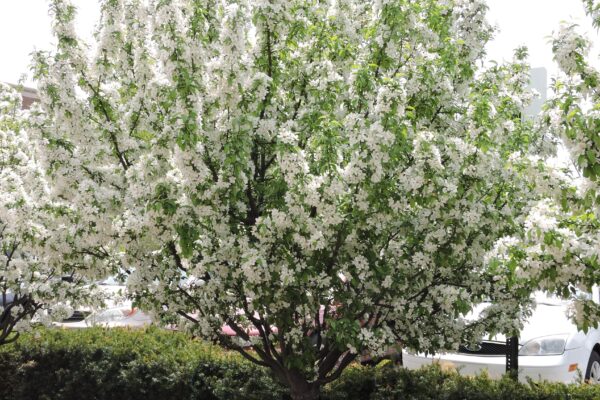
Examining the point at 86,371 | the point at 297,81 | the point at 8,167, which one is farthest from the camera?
the point at 8,167

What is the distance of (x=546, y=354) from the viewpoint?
7062 millimetres

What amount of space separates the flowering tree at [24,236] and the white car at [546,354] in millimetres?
3960

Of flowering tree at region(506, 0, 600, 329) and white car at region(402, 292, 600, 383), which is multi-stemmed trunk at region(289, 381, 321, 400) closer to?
white car at region(402, 292, 600, 383)

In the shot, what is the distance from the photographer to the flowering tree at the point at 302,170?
4309 mm

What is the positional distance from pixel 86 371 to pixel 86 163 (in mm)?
3043

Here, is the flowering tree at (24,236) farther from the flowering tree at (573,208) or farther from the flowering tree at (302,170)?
the flowering tree at (573,208)

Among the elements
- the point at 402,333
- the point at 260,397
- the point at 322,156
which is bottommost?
the point at 260,397

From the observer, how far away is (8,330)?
7.77m

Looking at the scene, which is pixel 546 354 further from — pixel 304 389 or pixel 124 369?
pixel 124 369

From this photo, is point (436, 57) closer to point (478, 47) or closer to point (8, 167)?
point (478, 47)

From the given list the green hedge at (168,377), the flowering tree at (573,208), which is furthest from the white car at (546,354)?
the flowering tree at (573,208)

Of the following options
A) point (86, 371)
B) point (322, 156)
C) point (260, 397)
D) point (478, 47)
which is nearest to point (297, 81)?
point (322, 156)

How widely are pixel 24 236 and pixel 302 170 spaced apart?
261 cm

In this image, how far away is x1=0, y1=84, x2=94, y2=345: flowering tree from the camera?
5.41m
